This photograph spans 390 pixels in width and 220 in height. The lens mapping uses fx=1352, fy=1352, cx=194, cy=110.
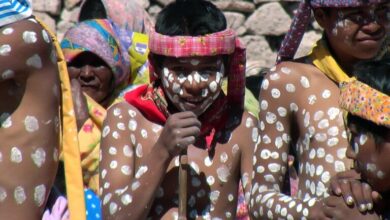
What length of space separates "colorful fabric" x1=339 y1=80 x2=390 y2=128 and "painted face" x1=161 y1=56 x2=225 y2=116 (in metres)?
0.96

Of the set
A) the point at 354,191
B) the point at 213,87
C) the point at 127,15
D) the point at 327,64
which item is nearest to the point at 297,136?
the point at 327,64

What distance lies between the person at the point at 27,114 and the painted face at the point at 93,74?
6.75 feet

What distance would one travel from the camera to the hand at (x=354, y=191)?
3.86m

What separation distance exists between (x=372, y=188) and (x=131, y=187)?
118 centimetres

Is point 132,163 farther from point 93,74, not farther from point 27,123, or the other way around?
point 93,74

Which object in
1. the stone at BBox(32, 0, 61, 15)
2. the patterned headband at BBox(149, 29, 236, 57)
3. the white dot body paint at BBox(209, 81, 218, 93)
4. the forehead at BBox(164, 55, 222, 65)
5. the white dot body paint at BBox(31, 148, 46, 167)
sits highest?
the patterned headband at BBox(149, 29, 236, 57)

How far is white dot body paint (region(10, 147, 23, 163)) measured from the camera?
4.39 meters

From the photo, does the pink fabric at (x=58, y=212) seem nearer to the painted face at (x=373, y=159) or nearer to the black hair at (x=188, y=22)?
the black hair at (x=188, y=22)

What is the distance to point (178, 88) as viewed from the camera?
485cm

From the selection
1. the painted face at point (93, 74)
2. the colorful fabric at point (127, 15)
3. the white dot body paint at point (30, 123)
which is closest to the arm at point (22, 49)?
the white dot body paint at point (30, 123)

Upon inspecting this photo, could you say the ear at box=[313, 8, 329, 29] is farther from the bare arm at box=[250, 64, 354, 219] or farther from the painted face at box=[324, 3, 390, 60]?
the bare arm at box=[250, 64, 354, 219]

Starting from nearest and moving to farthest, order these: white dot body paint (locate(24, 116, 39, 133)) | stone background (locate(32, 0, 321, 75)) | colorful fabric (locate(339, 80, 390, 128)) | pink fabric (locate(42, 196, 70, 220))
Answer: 1. colorful fabric (locate(339, 80, 390, 128))
2. white dot body paint (locate(24, 116, 39, 133))
3. pink fabric (locate(42, 196, 70, 220))
4. stone background (locate(32, 0, 321, 75))

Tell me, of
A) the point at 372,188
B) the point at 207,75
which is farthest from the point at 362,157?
the point at 207,75

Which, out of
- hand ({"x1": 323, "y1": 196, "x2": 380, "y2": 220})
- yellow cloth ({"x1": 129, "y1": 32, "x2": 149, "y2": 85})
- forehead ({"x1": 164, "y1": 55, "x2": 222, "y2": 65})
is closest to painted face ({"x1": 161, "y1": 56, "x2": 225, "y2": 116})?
forehead ({"x1": 164, "y1": 55, "x2": 222, "y2": 65})
